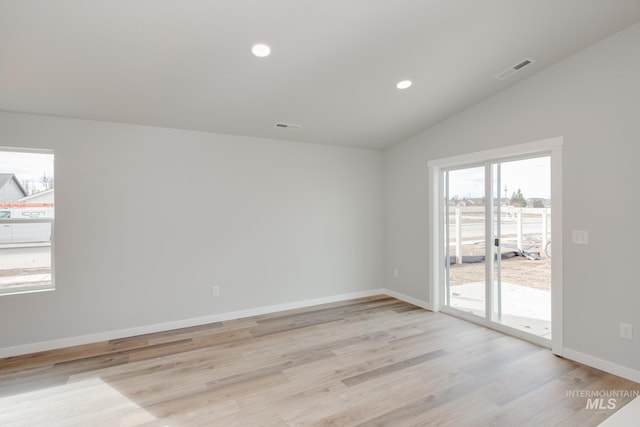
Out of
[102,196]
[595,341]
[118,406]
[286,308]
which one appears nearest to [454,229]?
[595,341]

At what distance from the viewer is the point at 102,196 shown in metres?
3.41

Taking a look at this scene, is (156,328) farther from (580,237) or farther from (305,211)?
(580,237)

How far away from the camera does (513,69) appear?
3.09 meters

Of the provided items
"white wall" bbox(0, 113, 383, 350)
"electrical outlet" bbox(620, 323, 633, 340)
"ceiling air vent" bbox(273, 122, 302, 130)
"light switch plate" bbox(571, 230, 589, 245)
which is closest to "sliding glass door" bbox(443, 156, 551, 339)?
"light switch plate" bbox(571, 230, 589, 245)

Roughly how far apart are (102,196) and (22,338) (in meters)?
1.63

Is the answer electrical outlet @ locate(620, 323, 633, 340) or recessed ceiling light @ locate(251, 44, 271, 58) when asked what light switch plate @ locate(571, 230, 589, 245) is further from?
recessed ceiling light @ locate(251, 44, 271, 58)

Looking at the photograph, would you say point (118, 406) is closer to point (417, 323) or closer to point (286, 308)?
point (286, 308)

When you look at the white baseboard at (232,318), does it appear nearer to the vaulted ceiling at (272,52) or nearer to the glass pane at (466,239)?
the glass pane at (466,239)

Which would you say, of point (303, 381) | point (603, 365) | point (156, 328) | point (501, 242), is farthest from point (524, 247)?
point (156, 328)

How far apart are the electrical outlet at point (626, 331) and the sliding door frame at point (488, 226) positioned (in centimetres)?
45

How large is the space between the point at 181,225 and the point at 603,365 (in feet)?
15.1

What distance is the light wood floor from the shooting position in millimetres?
2152

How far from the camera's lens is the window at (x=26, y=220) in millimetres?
3139

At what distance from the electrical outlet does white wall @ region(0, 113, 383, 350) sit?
10.3 ft
